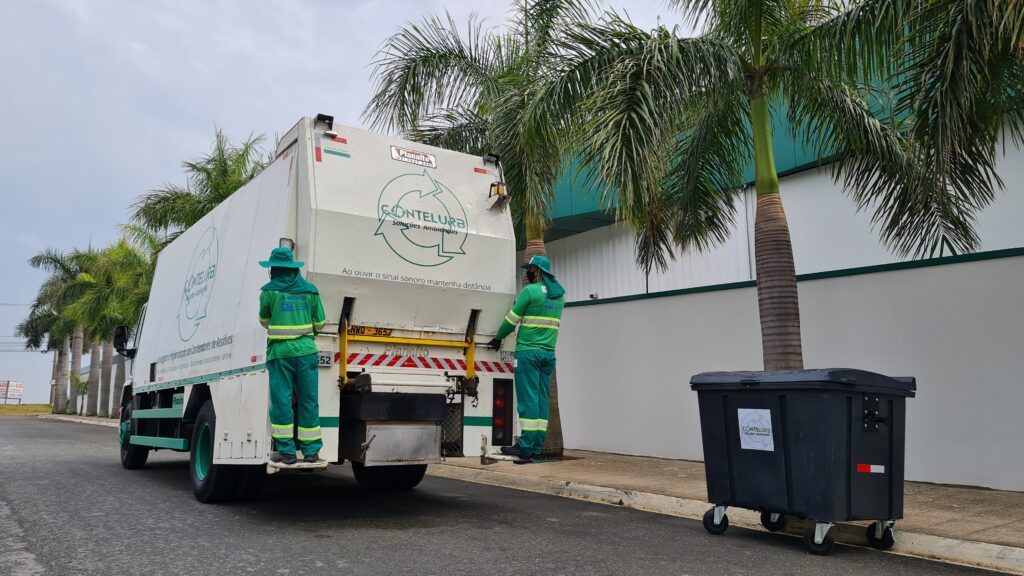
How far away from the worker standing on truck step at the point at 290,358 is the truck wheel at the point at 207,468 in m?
1.39

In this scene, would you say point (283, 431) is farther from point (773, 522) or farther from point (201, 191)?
point (201, 191)

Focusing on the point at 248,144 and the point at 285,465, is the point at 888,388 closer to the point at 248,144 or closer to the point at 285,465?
the point at 285,465

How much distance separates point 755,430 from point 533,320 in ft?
7.61

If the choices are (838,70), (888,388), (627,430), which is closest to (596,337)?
(627,430)

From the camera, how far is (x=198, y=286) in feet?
27.9

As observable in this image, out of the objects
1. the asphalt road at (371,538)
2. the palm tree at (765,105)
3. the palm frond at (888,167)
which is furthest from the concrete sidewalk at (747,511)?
the palm frond at (888,167)

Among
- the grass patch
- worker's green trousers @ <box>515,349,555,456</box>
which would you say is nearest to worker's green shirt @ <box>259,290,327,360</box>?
worker's green trousers @ <box>515,349,555,456</box>

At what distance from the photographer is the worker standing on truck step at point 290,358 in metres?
5.91

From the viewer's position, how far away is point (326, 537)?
5613 mm

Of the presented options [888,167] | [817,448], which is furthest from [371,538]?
[888,167]

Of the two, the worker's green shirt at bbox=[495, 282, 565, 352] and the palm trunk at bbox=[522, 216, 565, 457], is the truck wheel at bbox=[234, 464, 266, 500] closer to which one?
the worker's green shirt at bbox=[495, 282, 565, 352]

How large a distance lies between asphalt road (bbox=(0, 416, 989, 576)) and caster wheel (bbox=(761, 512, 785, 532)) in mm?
67

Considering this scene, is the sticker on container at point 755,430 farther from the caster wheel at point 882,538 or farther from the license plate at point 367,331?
the license plate at point 367,331

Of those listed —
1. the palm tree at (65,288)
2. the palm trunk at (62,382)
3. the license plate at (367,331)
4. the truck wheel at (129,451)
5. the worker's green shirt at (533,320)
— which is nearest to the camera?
the license plate at (367,331)
